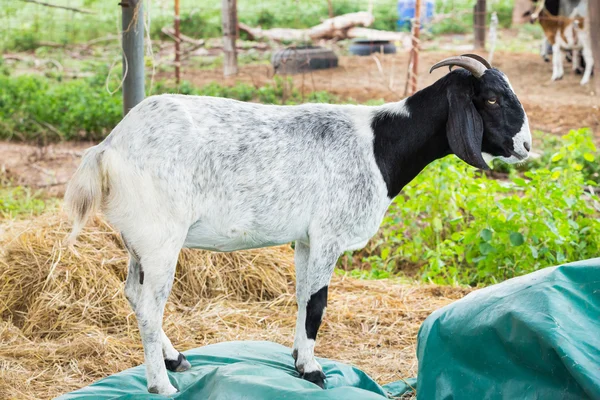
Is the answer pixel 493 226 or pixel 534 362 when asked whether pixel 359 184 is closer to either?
pixel 534 362

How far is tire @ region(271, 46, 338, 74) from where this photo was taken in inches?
476

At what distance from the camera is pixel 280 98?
10484mm

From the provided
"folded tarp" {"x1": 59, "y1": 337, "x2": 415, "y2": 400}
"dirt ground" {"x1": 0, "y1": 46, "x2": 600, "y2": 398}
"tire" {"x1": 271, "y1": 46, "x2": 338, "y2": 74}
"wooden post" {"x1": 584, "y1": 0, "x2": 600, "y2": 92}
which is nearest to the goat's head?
"wooden post" {"x1": 584, "y1": 0, "x2": 600, "y2": 92}

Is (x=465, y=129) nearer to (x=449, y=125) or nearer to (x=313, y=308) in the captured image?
(x=449, y=125)

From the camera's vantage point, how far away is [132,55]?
5.01 meters

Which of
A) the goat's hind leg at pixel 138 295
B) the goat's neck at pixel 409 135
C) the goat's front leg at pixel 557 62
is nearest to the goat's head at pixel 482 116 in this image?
the goat's neck at pixel 409 135

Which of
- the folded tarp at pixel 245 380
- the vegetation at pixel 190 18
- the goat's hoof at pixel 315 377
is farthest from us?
the vegetation at pixel 190 18

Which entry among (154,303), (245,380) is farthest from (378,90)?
(245,380)

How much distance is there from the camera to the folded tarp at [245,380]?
318cm

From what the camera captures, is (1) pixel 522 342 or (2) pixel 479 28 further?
(2) pixel 479 28

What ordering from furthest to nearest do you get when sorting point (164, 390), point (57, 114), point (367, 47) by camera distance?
point (367, 47)
point (57, 114)
point (164, 390)

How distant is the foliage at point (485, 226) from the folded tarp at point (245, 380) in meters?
1.94

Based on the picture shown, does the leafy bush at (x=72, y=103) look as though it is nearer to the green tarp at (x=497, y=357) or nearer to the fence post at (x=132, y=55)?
the fence post at (x=132, y=55)

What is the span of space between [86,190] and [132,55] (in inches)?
73.9
